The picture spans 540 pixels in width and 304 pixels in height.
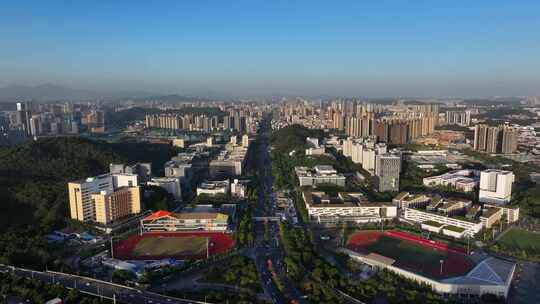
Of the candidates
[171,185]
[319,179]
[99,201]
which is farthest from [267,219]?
[99,201]

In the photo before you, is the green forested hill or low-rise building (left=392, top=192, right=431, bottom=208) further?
low-rise building (left=392, top=192, right=431, bottom=208)

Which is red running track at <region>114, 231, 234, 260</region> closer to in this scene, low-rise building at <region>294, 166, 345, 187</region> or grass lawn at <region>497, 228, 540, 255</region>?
low-rise building at <region>294, 166, 345, 187</region>

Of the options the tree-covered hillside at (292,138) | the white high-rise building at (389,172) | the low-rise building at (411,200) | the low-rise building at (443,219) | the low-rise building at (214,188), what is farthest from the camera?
the tree-covered hillside at (292,138)

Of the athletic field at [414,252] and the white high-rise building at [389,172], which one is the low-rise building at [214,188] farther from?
the white high-rise building at [389,172]

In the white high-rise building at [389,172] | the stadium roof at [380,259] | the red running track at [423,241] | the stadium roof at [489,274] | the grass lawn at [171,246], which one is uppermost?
the white high-rise building at [389,172]

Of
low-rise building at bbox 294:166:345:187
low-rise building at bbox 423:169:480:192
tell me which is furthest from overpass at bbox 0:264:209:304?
low-rise building at bbox 423:169:480:192

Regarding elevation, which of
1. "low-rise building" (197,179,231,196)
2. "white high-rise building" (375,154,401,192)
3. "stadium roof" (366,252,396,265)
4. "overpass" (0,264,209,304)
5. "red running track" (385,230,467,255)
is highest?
"white high-rise building" (375,154,401,192)

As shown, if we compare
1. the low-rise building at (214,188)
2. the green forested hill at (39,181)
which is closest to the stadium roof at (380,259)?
the low-rise building at (214,188)

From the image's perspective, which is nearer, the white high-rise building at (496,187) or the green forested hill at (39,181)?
the green forested hill at (39,181)
